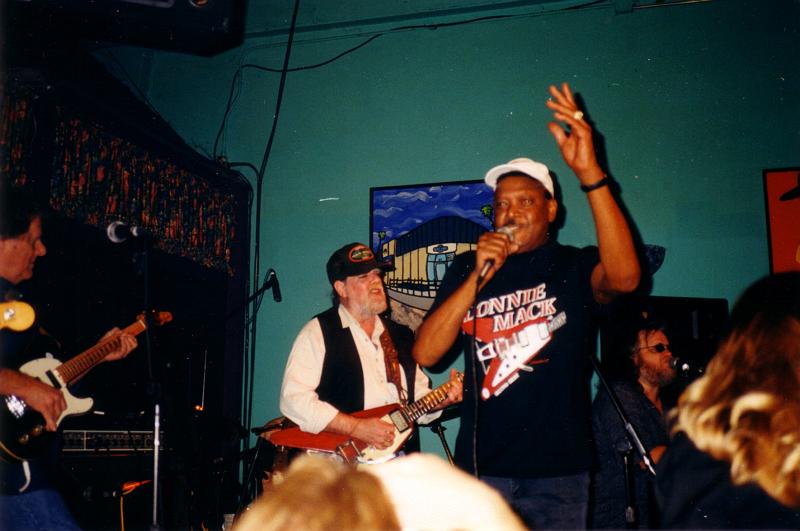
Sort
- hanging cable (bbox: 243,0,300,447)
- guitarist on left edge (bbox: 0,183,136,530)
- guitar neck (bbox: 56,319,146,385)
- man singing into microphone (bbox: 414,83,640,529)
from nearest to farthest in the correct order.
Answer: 1. man singing into microphone (bbox: 414,83,640,529)
2. guitarist on left edge (bbox: 0,183,136,530)
3. guitar neck (bbox: 56,319,146,385)
4. hanging cable (bbox: 243,0,300,447)

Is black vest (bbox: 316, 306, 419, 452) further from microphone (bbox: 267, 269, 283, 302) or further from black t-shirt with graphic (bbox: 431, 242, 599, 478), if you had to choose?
black t-shirt with graphic (bbox: 431, 242, 599, 478)

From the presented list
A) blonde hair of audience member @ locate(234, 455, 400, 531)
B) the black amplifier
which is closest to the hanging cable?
the black amplifier

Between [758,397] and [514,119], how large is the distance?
4127 millimetres

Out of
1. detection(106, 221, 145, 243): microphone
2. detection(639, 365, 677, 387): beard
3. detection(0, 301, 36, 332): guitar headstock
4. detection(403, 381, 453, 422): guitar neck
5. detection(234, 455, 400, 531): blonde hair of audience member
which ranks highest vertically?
detection(106, 221, 145, 243): microphone

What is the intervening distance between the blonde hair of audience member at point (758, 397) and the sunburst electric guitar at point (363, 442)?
238 cm

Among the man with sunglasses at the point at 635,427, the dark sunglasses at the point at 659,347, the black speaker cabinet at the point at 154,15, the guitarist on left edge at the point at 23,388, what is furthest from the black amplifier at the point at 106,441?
the dark sunglasses at the point at 659,347

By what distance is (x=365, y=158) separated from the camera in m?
5.45

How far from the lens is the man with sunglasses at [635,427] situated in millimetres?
3688

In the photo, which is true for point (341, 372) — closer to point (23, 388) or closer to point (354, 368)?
point (354, 368)

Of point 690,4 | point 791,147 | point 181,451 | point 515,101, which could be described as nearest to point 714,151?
point 791,147

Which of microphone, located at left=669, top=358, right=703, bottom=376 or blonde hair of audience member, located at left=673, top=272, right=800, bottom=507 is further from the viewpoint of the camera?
microphone, located at left=669, top=358, right=703, bottom=376

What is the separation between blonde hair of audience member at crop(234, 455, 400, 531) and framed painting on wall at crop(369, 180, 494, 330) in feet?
14.1

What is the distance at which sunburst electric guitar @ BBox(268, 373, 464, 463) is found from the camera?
361 centimetres

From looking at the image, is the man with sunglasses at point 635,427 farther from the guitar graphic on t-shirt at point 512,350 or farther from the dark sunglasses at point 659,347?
the guitar graphic on t-shirt at point 512,350
